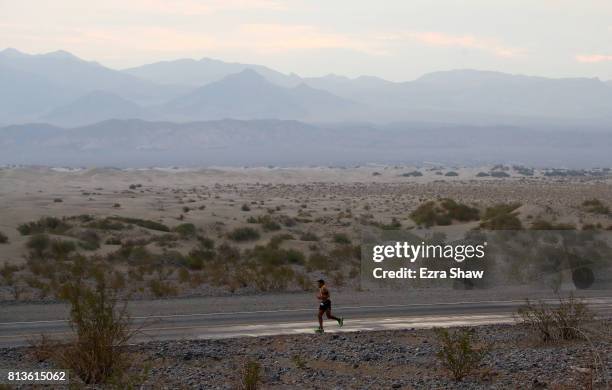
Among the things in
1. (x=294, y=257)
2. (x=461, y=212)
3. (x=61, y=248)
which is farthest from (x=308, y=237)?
(x=61, y=248)

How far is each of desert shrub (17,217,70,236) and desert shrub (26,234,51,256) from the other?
4562mm

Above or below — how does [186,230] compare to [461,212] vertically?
below

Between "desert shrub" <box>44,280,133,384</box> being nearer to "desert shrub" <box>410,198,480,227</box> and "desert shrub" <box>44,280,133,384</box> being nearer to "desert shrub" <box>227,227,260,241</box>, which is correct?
"desert shrub" <box>227,227,260,241</box>

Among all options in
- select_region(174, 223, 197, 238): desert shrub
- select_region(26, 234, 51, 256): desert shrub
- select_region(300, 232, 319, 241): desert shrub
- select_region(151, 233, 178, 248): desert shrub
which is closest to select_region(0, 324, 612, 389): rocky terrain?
select_region(26, 234, 51, 256): desert shrub

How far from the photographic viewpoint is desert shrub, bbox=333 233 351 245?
3866cm

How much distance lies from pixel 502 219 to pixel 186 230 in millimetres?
16177

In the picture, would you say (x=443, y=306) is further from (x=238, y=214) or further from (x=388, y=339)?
(x=238, y=214)

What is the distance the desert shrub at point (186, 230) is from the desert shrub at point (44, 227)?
5.47 meters

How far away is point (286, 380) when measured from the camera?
1330 centimetres

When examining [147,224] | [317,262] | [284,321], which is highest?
[147,224]

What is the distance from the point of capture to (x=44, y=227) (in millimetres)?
40844

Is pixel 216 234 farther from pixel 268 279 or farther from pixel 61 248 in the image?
pixel 268 279

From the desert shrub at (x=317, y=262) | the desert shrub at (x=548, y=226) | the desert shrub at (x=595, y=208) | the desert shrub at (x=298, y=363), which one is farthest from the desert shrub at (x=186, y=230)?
the desert shrub at (x=298, y=363)

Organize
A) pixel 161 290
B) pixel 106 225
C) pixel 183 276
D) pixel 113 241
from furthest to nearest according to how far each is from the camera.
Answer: pixel 106 225 → pixel 113 241 → pixel 183 276 → pixel 161 290
